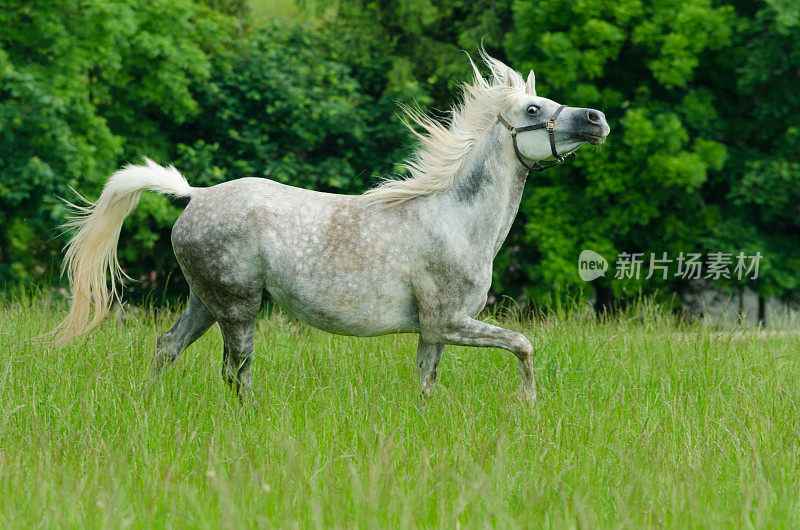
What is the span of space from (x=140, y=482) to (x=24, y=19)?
10.7 meters

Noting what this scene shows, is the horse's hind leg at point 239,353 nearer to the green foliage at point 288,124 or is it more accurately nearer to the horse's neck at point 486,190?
the horse's neck at point 486,190

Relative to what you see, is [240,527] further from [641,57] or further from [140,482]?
[641,57]

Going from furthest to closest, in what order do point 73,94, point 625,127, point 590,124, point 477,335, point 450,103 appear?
point 625,127
point 450,103
point 73,94
point 477,335
point 590,124

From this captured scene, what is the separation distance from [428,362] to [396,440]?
3.36ft

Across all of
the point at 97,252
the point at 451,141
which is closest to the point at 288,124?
the point at 97,252

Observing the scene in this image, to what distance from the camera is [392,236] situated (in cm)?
459

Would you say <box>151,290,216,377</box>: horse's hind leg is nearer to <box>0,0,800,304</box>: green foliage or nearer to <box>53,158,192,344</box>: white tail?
<box>53,158,192,344</box>: white tail

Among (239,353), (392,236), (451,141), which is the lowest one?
(239,353)

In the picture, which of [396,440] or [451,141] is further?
[451,141]

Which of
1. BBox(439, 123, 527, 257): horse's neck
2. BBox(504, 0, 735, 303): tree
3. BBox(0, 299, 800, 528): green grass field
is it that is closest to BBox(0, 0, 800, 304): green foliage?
BBox(504, 0, 735, 303): tree

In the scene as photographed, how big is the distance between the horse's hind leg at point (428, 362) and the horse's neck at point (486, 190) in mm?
730

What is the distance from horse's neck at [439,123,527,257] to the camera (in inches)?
183

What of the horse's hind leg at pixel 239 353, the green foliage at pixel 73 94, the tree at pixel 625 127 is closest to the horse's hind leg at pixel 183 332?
the horse's hind leg at pixel 239 353

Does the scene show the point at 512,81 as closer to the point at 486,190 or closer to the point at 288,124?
the point at 486,190
